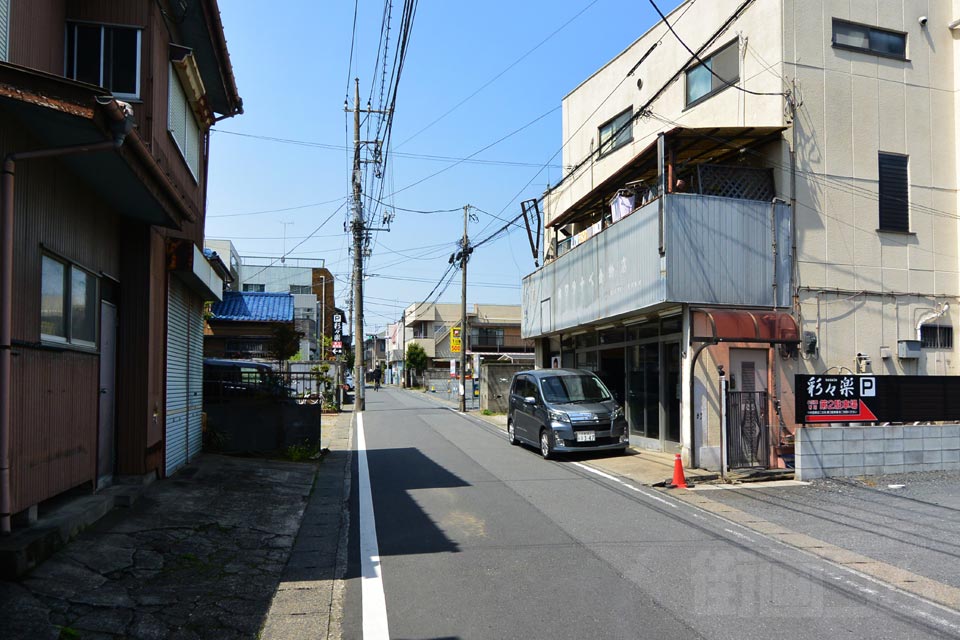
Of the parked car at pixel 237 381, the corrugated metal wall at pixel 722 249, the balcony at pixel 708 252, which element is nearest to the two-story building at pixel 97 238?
the parked car at pixel 237 381

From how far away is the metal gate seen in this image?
12898 millimetres

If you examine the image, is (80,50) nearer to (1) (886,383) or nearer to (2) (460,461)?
(2) (460,461)

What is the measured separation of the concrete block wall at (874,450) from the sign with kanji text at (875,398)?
26cm

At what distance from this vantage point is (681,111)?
1766 centimetres

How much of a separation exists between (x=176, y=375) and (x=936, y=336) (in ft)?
49.9

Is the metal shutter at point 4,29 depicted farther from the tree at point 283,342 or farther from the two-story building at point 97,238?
the tree at point 283,342

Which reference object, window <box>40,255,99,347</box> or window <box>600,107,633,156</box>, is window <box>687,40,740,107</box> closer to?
window <box>600,107,633,156</box>

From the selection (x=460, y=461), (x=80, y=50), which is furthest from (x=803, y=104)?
(x=80, y=50)

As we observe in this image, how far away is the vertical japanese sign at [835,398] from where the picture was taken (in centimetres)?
1237

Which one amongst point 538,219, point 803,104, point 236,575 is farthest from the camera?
point 538,219

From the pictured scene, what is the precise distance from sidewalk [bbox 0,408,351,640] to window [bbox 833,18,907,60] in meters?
13.8

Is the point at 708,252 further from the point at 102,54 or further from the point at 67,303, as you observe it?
the point at 67,303

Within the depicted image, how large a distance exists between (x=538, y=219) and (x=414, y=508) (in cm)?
1523

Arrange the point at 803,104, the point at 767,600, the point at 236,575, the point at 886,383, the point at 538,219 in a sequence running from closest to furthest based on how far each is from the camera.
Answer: the point at 767,600 → the point at 236,575 → the point at 886,383 → the point at 803,104 → the point at 538,219
